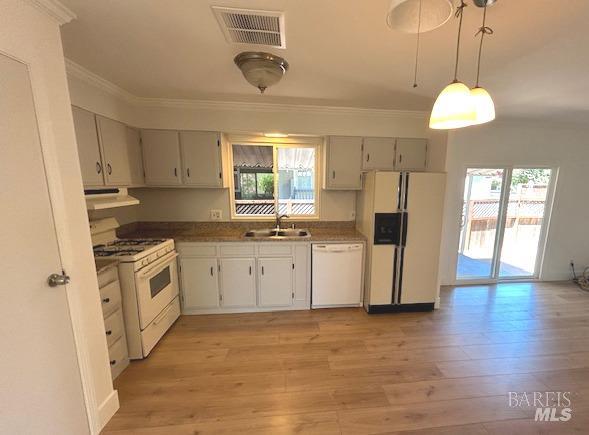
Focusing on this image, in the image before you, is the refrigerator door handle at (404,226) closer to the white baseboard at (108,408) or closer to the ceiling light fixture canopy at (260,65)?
the ceiling light fixture canopy at (260,65)

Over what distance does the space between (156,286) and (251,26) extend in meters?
2.28

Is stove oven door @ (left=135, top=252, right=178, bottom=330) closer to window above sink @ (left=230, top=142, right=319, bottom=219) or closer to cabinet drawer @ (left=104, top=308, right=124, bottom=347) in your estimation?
cabinet drawer @ (left=104, top=308, right=124, bottom=347)

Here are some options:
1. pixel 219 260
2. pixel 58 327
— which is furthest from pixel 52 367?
pixel 219 260

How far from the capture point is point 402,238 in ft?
9.23

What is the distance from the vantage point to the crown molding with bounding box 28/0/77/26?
1.15 m

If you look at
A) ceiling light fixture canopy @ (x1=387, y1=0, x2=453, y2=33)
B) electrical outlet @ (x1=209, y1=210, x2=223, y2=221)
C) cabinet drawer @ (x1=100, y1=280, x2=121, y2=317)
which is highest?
ceiling light fixture canopy @ (x1=387, y1=0, x2=453, y2=33)

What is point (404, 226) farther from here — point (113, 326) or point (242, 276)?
point (113, 326)

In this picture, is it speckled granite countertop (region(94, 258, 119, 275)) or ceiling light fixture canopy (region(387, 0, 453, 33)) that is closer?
ceiling light fixture canopy (region(387, 0, 453, 33))

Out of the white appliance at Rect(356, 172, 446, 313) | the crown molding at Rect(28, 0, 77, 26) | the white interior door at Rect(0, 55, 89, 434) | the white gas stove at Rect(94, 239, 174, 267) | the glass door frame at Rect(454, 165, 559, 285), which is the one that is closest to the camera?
the white interior door at Rect(0, 55, 89, 434)

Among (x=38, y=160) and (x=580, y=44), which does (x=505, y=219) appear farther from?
(x=38, y=160)

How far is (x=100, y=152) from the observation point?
216 centimetres

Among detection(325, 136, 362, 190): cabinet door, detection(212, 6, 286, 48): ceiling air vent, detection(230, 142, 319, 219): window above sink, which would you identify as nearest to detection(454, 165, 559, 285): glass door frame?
detection(325, 136, 362, 190): cabinet door

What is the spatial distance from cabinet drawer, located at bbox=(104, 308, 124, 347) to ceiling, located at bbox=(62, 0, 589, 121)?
1968 mm

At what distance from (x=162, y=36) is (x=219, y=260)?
6.84 ft
